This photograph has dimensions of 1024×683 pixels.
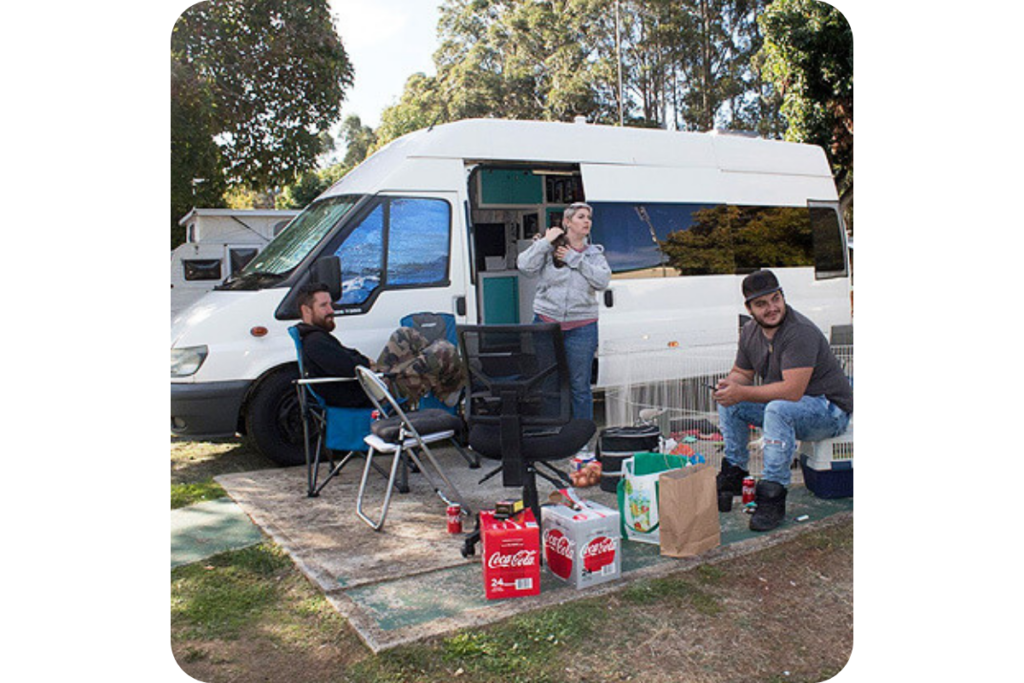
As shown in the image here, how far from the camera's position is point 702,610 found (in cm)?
324

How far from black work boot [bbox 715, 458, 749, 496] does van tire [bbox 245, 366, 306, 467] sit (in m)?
2.80

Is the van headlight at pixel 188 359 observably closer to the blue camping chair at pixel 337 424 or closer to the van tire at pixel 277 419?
the van tire at pixel 277 419

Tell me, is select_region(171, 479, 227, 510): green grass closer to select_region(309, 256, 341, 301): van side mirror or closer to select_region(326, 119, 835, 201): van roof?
select_region(309, 256, 341, 301): van side mirror

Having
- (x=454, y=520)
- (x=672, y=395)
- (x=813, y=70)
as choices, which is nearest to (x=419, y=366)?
(x=454, y=520)

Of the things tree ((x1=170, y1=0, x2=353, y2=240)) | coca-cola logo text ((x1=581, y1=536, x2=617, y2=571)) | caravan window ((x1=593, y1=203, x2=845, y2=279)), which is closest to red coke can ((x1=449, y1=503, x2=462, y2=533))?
coca-cola logo text ((x1=581, y1=536, x2=617, y2=571))

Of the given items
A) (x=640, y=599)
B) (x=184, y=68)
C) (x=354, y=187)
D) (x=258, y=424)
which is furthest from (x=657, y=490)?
(x=184, y=68)

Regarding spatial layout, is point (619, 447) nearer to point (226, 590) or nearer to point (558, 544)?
point (558, 544)

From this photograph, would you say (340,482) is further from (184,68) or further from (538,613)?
(184,68)

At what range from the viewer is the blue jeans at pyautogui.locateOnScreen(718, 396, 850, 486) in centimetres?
422

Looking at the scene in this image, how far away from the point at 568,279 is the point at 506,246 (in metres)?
2.00

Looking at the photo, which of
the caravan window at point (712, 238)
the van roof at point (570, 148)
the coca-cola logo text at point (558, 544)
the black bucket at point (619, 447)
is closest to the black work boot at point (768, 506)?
the black bucket at point (619, 447)

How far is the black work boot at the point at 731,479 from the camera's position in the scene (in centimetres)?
462

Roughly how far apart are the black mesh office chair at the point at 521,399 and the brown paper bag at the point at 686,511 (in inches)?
19.6

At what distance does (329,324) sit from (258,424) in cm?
97
